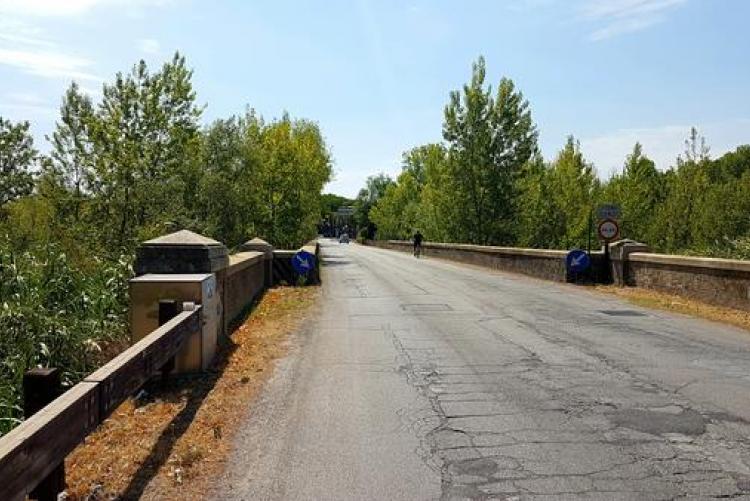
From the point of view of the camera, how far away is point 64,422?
3.68 metres

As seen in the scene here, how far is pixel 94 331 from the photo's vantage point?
8.55 m

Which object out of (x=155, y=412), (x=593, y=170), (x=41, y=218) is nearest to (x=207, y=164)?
(x=41, y=218)

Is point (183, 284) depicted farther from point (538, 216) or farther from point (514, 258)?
point (538, 216)

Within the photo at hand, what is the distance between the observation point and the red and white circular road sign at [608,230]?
21.3 metres

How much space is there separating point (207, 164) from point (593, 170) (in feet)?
106

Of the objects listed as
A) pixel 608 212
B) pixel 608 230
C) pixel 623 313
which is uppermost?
pixel 608 212

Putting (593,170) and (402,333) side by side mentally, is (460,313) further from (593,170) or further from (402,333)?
(593,170)

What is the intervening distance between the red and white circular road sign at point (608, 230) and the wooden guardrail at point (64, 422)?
58.2 ft

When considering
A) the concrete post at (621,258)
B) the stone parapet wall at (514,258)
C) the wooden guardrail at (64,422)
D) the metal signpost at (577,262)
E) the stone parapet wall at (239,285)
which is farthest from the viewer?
the stone parapet wall at (514,258)

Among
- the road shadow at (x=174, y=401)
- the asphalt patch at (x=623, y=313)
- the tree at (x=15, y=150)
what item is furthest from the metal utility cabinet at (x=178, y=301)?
the tree at (x=15, y=150)

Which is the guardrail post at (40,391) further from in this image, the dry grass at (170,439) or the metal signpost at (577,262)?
the metal signpost at (577,262)

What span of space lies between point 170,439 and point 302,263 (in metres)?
14.7

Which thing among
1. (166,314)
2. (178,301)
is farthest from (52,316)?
(166,314)

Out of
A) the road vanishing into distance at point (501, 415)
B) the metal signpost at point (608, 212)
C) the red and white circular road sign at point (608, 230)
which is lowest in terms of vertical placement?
the road vanishing into distance at point (501, 415)
